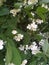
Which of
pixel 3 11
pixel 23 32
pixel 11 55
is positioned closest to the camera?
pixel 11 55

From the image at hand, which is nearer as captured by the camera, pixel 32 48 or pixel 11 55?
pixel 11 55

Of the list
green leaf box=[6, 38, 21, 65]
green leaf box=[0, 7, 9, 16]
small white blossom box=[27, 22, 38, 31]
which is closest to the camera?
green leaf box=[6, 38, 21, 65]

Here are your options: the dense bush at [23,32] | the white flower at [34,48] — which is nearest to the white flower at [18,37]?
the dense bush at [23,32]

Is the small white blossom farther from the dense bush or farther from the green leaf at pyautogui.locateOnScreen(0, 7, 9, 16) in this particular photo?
the green leaf at pyautogui.locateOnScreen(0, 7, 9, 16)

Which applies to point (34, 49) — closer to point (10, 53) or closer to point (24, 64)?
point (24, 64)

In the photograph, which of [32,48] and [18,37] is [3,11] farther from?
[32,48]

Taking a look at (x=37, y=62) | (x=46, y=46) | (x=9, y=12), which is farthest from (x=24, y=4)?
(x=37, y=62)

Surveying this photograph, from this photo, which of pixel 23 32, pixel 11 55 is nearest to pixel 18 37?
pixel 23 32

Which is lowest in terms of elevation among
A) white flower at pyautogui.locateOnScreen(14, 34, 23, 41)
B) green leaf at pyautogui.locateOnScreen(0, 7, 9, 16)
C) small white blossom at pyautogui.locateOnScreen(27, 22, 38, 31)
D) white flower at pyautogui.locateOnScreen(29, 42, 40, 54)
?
white flower at pyautogui.locateOnScreen(29, 42, 40, 54)

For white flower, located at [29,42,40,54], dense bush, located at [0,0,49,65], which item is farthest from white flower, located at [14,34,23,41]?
white flower, located at [29,42,40,54]

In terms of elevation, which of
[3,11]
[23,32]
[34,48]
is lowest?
[34,48]
